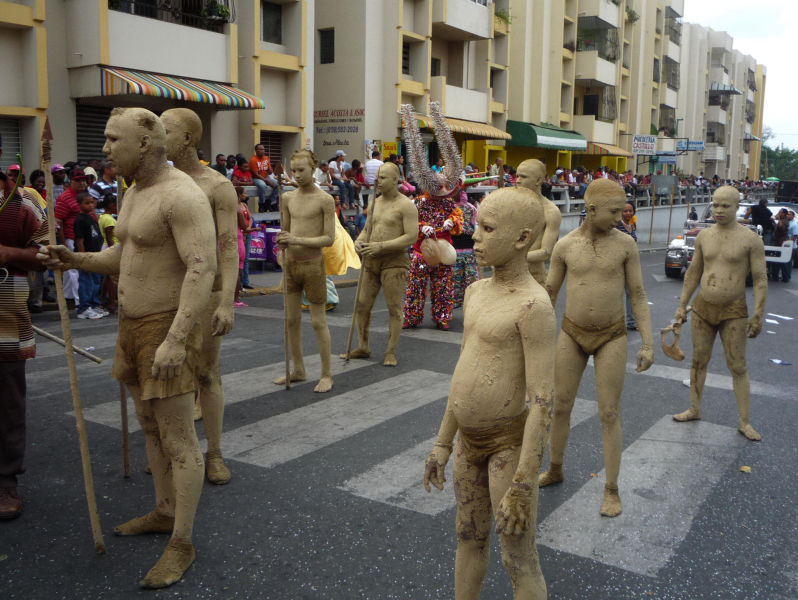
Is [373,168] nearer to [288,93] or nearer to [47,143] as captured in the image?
[288,93]

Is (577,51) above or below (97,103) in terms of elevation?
above

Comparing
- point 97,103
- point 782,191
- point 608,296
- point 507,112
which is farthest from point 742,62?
point 608,296

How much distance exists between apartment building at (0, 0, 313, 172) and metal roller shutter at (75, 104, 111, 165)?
2 centimetres

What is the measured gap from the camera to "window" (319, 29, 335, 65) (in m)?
25.6

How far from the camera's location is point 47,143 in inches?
151

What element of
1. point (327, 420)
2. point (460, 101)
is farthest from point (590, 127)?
point (327, 420)

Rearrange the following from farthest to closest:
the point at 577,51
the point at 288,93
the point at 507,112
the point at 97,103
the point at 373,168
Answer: the point at 577,51 → the point at 507,112 → the point at 288,93 → the point at 373,168 → the point at 97,103

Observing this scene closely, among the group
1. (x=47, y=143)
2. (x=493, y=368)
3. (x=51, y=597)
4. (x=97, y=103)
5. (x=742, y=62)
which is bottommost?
(x=51, y=597)

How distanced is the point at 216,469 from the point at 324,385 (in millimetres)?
2304

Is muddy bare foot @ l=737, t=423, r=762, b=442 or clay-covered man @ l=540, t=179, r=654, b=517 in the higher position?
clay-covered man @ l=540, t=179, r=654, b=517

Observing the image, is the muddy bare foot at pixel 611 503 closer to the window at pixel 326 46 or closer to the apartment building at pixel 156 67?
the apartment building at pixel 156 67

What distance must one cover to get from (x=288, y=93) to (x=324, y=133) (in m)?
3.73

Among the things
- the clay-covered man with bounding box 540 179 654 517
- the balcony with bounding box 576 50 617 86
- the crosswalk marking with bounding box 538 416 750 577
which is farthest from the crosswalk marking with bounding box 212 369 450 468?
the balcony with bounding box 576 50 617 86

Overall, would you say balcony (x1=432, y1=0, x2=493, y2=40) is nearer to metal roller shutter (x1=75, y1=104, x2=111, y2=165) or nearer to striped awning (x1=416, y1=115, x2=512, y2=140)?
striped awning (x1=416, y1=115, x2=512, y2=140)
